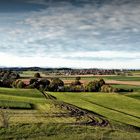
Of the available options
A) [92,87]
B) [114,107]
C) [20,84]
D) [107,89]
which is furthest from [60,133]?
[20,84]

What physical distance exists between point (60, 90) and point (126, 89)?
59.1 feet

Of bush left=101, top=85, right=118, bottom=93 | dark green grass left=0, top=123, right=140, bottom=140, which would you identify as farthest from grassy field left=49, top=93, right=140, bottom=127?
bush left=101, top=85, right=118, bottom=93

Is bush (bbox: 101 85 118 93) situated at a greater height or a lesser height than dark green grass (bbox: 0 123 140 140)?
greater

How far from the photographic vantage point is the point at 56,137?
29734mm

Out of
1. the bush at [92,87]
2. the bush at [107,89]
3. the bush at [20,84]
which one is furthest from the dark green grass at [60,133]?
the bush at [20,84]

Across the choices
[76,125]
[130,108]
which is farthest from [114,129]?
[130,108]

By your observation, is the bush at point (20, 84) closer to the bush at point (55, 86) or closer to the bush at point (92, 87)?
the bush at point (55, 86)

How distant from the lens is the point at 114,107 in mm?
60500

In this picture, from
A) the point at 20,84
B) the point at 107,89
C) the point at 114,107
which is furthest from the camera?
the point at 20,84

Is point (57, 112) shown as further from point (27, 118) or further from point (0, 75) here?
point (0, 75)

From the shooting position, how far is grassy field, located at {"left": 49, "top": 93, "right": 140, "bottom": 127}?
4706cm

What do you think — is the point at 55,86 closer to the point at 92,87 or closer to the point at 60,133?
the point at 92,87

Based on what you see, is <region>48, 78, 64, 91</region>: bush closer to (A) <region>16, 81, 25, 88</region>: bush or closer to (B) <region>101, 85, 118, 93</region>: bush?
(A) <region>16, 81, 25, 88</region>: bush

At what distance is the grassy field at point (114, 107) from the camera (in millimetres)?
47062
